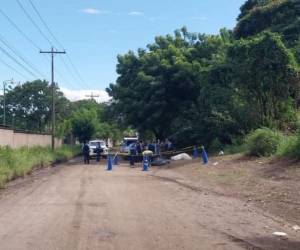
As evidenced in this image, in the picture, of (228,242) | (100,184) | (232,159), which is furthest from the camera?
(232,159)

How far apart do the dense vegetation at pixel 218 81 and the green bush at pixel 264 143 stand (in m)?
6.30

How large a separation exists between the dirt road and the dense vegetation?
16154 millimetres

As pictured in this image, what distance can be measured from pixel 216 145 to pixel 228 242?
102 feet

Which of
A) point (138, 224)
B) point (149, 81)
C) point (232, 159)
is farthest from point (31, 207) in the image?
point (149, 81)

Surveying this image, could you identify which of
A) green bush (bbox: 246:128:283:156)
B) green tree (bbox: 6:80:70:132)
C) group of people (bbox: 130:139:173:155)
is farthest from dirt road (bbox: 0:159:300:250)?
green tree (bbox: 6:80:70:132)

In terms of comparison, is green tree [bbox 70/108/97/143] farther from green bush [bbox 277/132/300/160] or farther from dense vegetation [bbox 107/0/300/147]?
green bush [bbox 277/132/300/160]

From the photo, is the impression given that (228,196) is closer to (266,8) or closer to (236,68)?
(236,68)

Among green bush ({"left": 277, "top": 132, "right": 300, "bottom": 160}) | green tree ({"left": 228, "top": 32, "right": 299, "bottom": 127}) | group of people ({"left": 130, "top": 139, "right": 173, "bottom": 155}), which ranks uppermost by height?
green tree ({"left": 228, "top": 32, "right": 299, "bottom": 127})

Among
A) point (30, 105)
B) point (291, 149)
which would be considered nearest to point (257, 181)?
point (291, 149)

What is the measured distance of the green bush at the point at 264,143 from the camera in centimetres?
2822

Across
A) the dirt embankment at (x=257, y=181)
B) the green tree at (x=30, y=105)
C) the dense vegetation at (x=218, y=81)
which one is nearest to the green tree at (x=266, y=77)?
the dense vegetation at (x=218, y=81)

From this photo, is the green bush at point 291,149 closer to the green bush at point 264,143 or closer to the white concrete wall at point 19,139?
the green bush at point 264,143

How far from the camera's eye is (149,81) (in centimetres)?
5044

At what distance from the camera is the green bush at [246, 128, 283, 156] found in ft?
92.6
